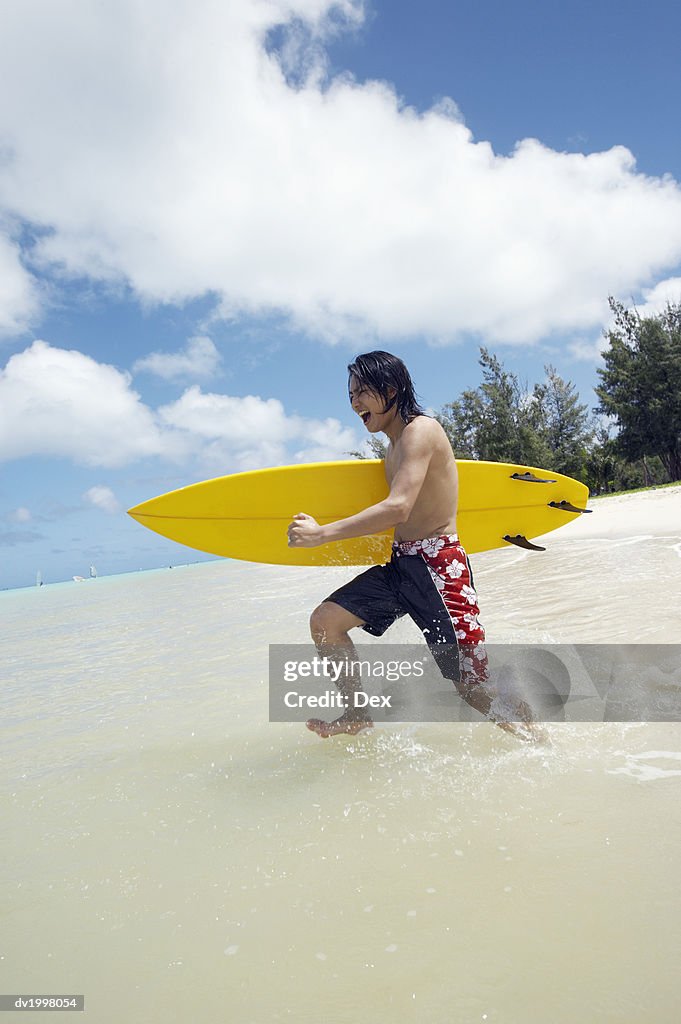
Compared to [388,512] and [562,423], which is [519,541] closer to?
[388,512]

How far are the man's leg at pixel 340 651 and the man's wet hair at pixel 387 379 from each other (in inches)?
33.8

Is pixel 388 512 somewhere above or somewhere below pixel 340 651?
above

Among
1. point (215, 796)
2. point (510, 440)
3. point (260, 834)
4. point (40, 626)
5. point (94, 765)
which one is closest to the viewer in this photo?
point (260, 834)

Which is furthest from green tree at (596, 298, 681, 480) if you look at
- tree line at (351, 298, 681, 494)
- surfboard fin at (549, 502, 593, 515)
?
surfboard fin at (549, 502, 593, 515)

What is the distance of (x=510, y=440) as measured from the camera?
1462 inches

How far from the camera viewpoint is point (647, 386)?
3092cm

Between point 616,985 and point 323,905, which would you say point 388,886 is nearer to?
point 323,905

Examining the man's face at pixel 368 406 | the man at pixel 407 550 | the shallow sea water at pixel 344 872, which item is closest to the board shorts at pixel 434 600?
the man at pixel 407 550

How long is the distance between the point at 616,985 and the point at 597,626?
128 inches

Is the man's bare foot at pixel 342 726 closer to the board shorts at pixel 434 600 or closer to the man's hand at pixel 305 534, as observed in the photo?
the board shorts at pixel 434 600

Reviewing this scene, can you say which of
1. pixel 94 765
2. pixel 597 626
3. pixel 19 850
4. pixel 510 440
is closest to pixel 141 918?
pixel 19 850

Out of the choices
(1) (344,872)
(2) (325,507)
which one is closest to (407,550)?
(2) (325,507)

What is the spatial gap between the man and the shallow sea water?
36cm

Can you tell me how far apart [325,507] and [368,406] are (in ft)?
2.73
